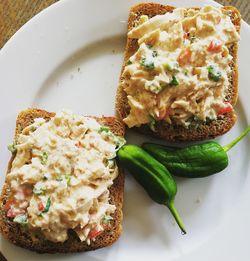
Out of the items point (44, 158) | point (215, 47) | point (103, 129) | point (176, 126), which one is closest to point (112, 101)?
point (103, 129)

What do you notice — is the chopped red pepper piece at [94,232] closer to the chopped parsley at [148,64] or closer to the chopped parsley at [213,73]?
the chopped parsley at [148,64]

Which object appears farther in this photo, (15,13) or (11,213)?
(15,13)

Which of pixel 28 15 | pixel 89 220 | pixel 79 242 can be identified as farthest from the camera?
pixel 28 15

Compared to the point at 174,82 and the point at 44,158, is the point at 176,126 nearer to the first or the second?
the point at 174,82

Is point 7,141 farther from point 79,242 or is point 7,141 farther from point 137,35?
point 137,35

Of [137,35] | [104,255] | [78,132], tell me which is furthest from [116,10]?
[104,255]

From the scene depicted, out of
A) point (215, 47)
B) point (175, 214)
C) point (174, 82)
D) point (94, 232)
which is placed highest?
point (215, 47)
